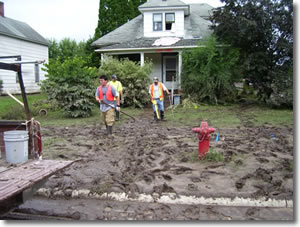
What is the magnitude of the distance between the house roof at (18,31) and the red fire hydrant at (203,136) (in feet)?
54.3

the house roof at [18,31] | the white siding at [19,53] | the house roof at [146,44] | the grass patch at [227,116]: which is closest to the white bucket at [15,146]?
the grass patch at [227,116]

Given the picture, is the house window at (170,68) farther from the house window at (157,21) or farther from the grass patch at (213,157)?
the grass patch at (213,157)

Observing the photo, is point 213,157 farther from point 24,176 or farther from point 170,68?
point 170,68

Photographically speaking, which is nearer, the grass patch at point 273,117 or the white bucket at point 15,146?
the white bucket at point 15,146

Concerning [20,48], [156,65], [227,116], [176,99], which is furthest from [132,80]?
[20,48]

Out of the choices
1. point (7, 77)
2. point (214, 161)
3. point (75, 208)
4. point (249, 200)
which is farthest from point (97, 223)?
point (7, 77)

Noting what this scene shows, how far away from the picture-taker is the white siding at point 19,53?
1794cm

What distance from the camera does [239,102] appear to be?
17328mm

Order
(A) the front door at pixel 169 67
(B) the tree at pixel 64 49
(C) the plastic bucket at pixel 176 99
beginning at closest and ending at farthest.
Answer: (C) the plastic bucket at pixel 176 99
(A) the front door at pixel 169 67
(B) the tree at pixel 64 49

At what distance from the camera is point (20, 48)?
20.7 meters

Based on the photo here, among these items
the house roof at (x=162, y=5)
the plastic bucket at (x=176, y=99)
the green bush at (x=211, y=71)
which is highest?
the house roof at (x=162, y=5)

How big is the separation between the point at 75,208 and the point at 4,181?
1164 millimetres

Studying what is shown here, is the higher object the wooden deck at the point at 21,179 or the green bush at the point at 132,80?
the green bush at the point at 132,80

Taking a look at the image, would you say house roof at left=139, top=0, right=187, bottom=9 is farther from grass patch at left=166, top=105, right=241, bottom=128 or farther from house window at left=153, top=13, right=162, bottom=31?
grass patch at left=166, top=105, right=241, bottom=128
